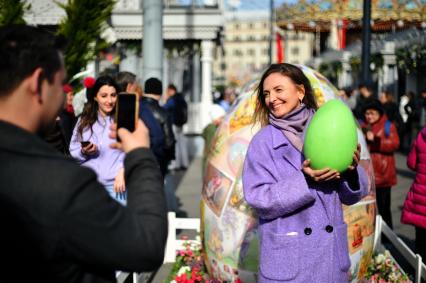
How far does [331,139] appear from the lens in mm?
3207

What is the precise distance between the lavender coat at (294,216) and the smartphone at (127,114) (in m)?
1.21

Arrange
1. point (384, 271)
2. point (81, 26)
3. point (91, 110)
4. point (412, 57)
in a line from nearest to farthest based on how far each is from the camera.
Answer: point (91, 110) → point (384, 271) → point (81, 26) → point (412, 57)

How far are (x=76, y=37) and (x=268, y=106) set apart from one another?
149 inches

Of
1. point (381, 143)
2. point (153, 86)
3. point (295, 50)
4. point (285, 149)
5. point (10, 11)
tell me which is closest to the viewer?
point (285, 149)

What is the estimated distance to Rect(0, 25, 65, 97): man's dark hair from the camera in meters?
1.79

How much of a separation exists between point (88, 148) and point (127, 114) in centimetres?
285

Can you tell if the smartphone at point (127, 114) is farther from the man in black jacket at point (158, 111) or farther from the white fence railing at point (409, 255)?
the man in black jacket at point (158, 111)

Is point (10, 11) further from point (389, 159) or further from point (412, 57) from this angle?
point (412, 57)

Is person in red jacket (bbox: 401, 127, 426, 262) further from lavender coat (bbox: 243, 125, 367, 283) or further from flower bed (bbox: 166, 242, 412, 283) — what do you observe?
lavender coat (bbox: 243, 125, 367, 283)

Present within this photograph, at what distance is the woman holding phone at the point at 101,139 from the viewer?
5.07 m

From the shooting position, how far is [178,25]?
15.4 m

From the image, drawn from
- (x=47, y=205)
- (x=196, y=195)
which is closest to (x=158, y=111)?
(x=196, y=195)

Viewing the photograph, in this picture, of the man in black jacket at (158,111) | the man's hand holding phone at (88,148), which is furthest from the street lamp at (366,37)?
the man's hand holding phone at (88,148)

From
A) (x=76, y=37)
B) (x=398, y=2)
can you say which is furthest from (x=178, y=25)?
(x=398, y=2)
